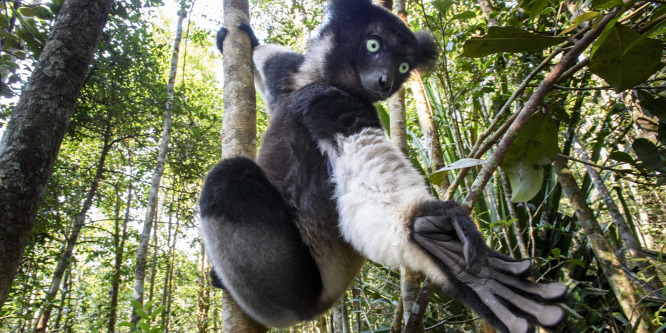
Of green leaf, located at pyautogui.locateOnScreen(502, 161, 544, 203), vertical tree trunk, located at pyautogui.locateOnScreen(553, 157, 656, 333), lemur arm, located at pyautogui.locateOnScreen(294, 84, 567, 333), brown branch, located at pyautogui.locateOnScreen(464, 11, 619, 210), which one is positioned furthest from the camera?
vertical tree trunk, located at pyautogui.locateOnScreen(553, 157, 656, 333)

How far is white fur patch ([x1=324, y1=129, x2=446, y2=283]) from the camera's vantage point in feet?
4.60

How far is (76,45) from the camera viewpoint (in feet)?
5.90

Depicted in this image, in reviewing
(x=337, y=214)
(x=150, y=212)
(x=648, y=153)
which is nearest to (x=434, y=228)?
(x=337, y=214)

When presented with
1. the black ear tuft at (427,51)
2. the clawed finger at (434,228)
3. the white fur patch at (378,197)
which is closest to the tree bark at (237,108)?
the white fur patch at (378,197)

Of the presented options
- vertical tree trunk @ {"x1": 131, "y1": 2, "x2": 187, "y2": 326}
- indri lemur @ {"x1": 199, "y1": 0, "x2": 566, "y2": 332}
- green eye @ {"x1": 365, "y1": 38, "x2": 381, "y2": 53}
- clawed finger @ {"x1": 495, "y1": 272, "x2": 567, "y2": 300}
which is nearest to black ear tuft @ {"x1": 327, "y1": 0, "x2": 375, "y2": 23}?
indri lemur @ {"x1": 199, "y1": 0, "x2": 566, "y2": 332}

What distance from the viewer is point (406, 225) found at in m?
1.41

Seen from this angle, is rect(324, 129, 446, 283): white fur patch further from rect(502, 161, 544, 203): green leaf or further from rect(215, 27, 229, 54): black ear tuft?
rect(215, 27, 229, 54): black ear tuft

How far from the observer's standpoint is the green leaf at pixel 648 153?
6.79 feet

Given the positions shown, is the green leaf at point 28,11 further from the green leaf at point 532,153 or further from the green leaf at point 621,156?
the green leaf at point 621,156

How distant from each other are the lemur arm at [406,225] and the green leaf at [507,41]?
59cm

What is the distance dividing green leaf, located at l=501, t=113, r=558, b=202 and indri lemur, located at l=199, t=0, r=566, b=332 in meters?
0.58

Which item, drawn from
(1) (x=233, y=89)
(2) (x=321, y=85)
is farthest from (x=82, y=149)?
(2) (x=321, y=85)

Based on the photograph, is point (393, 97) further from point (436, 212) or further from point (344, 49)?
point (436, 212)

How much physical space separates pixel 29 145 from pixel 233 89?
1199mm
